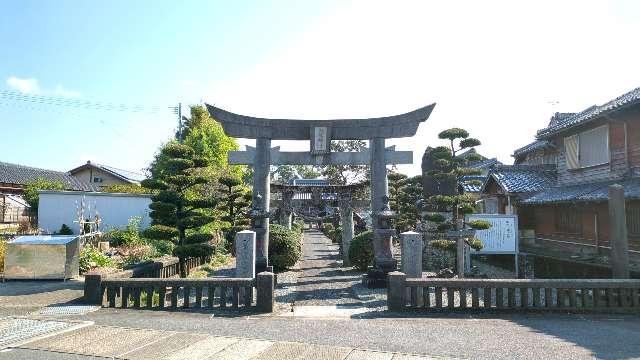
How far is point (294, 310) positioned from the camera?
9.05 meters

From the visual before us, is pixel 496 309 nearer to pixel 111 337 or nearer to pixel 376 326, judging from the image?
pixel 376 326

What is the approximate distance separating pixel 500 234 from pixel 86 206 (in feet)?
81.8

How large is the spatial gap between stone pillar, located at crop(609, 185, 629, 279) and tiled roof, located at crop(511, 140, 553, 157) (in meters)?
15.8

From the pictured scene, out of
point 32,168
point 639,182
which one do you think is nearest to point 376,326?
point 639,182

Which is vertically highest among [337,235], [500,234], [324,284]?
[500,234]

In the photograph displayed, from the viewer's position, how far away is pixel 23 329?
6.75 metres

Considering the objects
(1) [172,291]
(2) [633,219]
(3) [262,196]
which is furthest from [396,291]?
(2) [633,219]

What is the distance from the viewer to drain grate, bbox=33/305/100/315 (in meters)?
7.93

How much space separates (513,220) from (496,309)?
6942 millimetres

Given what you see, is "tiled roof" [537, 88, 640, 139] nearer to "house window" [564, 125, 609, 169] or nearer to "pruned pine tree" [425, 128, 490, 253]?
"house window" [564, 125, 609, 169]

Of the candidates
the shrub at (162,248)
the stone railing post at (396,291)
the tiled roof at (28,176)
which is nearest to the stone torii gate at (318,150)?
the stone railing post at (396,291)

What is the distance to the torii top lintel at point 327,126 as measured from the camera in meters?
13.2

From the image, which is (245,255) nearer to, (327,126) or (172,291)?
(172,291)

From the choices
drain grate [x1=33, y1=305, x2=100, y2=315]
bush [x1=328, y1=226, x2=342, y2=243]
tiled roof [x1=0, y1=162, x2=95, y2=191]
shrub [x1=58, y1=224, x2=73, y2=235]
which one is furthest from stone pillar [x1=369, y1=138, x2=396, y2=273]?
tiled roof [x1=0, y1=162, x2=95, y2=191]
